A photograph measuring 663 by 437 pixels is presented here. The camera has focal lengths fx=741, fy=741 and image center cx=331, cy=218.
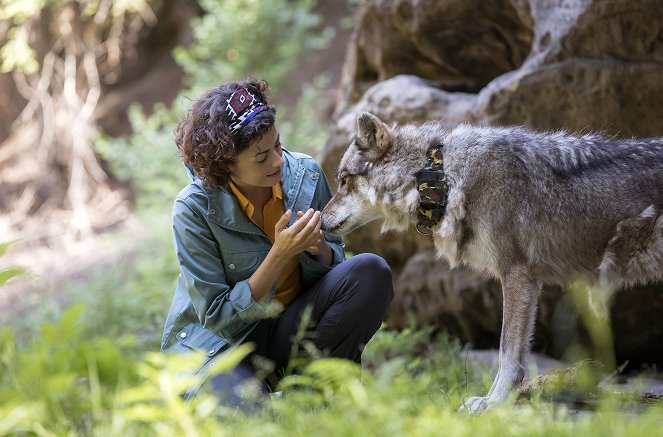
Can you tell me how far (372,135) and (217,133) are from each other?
905mm

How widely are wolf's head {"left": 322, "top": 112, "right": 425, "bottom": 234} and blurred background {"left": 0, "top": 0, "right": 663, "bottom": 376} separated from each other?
132 cm

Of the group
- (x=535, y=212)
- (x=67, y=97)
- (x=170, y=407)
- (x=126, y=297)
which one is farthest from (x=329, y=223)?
(x=67, y=97)

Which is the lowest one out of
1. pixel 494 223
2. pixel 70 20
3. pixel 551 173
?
pixel 70 20

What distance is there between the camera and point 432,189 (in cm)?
396

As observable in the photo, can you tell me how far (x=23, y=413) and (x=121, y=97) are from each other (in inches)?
455

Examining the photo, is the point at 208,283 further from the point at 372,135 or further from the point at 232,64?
the point at 232,64

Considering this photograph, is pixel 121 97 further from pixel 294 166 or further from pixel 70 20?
pixel 294 166

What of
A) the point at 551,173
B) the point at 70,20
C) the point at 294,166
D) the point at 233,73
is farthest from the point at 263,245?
the point at 70,20

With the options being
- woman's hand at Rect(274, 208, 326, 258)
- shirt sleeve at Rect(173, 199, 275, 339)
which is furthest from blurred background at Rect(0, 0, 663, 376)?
woman's hand at Rect(274, 208, 326, 258)

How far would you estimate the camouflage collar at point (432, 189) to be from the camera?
3.95 meters

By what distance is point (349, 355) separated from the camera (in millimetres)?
3906

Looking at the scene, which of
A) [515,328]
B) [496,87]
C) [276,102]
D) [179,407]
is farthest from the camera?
[276,102]

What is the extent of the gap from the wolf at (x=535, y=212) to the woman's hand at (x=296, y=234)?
0.43 metres

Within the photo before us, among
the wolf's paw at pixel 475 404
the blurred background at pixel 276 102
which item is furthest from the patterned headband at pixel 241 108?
the wolf's paw at pixel 475 404
